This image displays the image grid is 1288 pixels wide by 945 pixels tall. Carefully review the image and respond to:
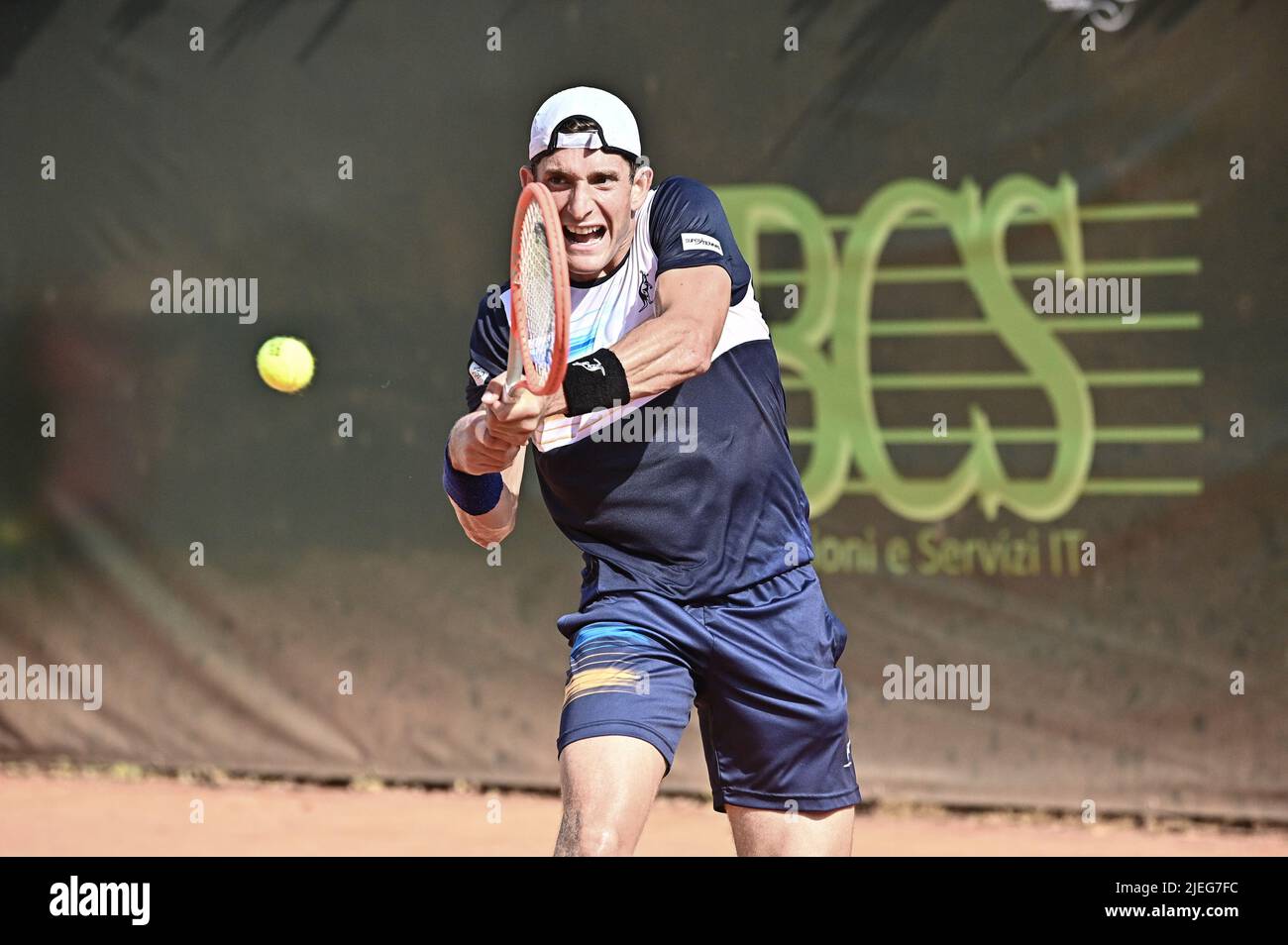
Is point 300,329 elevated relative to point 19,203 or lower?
lower

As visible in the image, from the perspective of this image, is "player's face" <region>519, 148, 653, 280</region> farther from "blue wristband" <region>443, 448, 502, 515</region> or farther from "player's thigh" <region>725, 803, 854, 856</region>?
"player's thigh" <region>725, 803, 854, 856</region>

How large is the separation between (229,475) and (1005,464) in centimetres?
285

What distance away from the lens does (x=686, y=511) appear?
2.90 meters

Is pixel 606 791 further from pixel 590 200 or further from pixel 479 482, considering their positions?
pixel 590 200

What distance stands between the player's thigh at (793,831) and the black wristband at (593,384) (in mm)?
863

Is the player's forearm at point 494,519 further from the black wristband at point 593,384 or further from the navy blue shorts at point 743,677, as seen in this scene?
the black wristband at point 593,384

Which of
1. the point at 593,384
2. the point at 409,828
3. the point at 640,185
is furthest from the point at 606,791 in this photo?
the point at 409,828

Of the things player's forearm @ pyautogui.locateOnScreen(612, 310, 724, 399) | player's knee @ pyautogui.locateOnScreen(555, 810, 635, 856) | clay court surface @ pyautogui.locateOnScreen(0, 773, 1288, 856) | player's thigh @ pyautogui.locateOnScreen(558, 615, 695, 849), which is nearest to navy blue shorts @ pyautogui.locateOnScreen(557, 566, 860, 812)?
player's thigh @ pyautogui.locateOnScreen(558, 615, 695, 849)

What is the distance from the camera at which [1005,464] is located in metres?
5.30

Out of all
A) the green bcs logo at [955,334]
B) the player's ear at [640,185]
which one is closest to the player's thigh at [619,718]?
the player's ear at [640,185]

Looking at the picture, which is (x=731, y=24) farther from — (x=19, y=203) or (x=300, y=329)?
(x=19, y=203)

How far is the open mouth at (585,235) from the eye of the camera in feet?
9.54
